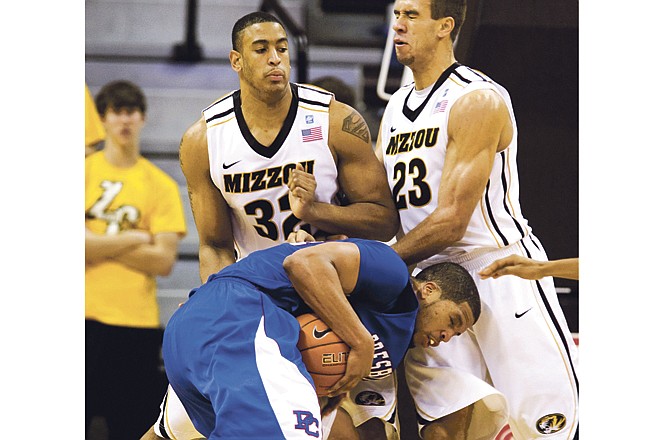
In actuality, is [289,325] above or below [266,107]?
below

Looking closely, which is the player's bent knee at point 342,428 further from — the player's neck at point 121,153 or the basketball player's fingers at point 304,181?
the player's neck at point 121,153

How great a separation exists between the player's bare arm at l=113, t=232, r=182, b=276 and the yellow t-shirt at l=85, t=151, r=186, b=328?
21 millimetres

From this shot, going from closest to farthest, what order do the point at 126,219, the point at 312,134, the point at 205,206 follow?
1. the point at 312,134
2. the point at 205,206
3. the point at 126,219

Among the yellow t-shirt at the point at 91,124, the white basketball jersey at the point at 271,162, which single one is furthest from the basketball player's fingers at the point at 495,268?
the yellow t-shirt at the point at 91,124

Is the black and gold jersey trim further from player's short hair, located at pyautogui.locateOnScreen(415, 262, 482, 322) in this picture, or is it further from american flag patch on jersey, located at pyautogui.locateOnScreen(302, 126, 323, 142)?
player's short hair, located at pyautogui.locateOnScreen(415, 262, 482, 322)

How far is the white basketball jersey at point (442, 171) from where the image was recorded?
326 cm

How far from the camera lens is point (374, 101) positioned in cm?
373

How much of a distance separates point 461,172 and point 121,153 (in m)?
1.26

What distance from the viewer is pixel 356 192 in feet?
10.8

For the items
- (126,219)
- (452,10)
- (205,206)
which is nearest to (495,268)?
(452,10)

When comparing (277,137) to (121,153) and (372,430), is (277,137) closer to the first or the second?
(121,153)
